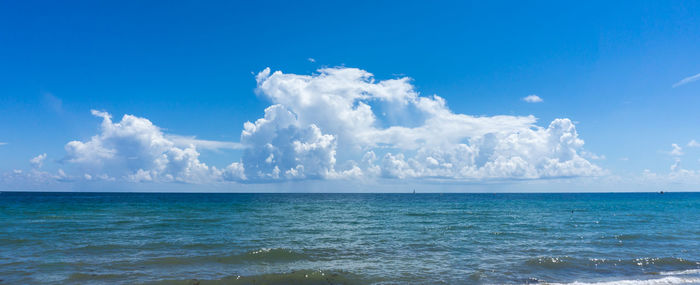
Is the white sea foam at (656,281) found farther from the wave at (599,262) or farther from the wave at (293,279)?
the wave at (293,279)

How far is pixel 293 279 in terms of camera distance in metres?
17.5

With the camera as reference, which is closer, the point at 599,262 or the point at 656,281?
the point at 656,281

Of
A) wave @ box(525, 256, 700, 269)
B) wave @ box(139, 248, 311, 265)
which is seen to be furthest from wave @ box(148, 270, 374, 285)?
wave @ box(525, 256, 700, 269)

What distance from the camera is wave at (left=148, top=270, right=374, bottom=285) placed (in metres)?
16.9

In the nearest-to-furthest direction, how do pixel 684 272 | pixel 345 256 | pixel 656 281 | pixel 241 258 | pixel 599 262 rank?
pixel 656 281 → pixel 684 272 → pixel 599 262 → pixel 241 258 → pixel 345 256

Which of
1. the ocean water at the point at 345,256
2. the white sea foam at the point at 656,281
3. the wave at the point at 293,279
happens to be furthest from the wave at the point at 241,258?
the white sea foam at the point at 656,281

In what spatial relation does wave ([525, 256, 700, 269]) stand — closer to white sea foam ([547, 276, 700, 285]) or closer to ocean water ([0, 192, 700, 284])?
ocean water ([0, 192, 700, 284])

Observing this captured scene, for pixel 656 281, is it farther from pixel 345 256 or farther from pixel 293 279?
pixel 293 279

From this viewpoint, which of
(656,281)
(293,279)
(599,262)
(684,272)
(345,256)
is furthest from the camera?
(345,256)

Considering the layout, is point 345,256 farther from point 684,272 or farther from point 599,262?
point 684,272

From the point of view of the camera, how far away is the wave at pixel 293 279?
16.9 meters

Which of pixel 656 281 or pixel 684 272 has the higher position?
pixel 656 281

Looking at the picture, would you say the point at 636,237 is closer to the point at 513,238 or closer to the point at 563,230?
the point at 563,230

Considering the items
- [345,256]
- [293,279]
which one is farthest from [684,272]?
[293,279]
